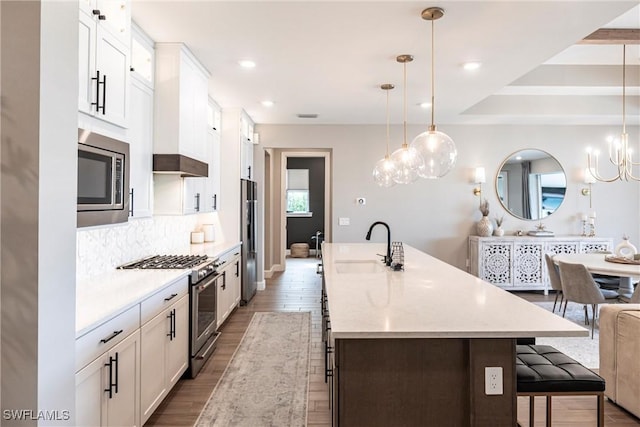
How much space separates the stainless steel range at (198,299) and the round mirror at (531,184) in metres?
4.89

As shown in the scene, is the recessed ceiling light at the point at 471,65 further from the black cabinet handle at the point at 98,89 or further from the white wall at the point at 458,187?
the black cabinet handle at the point at 98,89

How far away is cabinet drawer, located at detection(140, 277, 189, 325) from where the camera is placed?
7.10 feet

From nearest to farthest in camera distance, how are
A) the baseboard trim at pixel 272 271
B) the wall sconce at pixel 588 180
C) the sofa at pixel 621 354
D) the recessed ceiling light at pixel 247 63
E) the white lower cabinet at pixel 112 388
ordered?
1. the white lower cabinet at pixel 112 388
2. the sofa at pixel 621 354
3. the recessed ceiling light at pixel 247 63
4. the wall sconce at pixel 588 180
5. the baseboard trim at pixel 272 271

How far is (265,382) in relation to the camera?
2969 millimetres

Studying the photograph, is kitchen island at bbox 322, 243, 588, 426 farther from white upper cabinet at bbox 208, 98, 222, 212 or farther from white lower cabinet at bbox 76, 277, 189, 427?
white upper cabinet at bbox 208, 98, 222, 212

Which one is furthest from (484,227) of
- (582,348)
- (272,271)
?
(272,271)

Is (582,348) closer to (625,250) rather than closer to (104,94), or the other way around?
(625,250)

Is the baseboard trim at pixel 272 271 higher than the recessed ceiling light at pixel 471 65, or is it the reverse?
the recessed ceiling light at pixel 471 65

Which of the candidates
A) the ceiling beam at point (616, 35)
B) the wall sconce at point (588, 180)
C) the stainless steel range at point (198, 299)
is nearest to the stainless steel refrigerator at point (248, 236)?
the stainless steel range at point (198, 299)

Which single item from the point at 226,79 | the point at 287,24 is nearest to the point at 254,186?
the point at 226,79

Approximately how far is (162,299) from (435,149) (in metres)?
2.03

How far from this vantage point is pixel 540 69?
4926 mm

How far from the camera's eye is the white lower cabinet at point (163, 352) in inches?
87.0

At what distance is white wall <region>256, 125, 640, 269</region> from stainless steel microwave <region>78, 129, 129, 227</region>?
4.04 m
